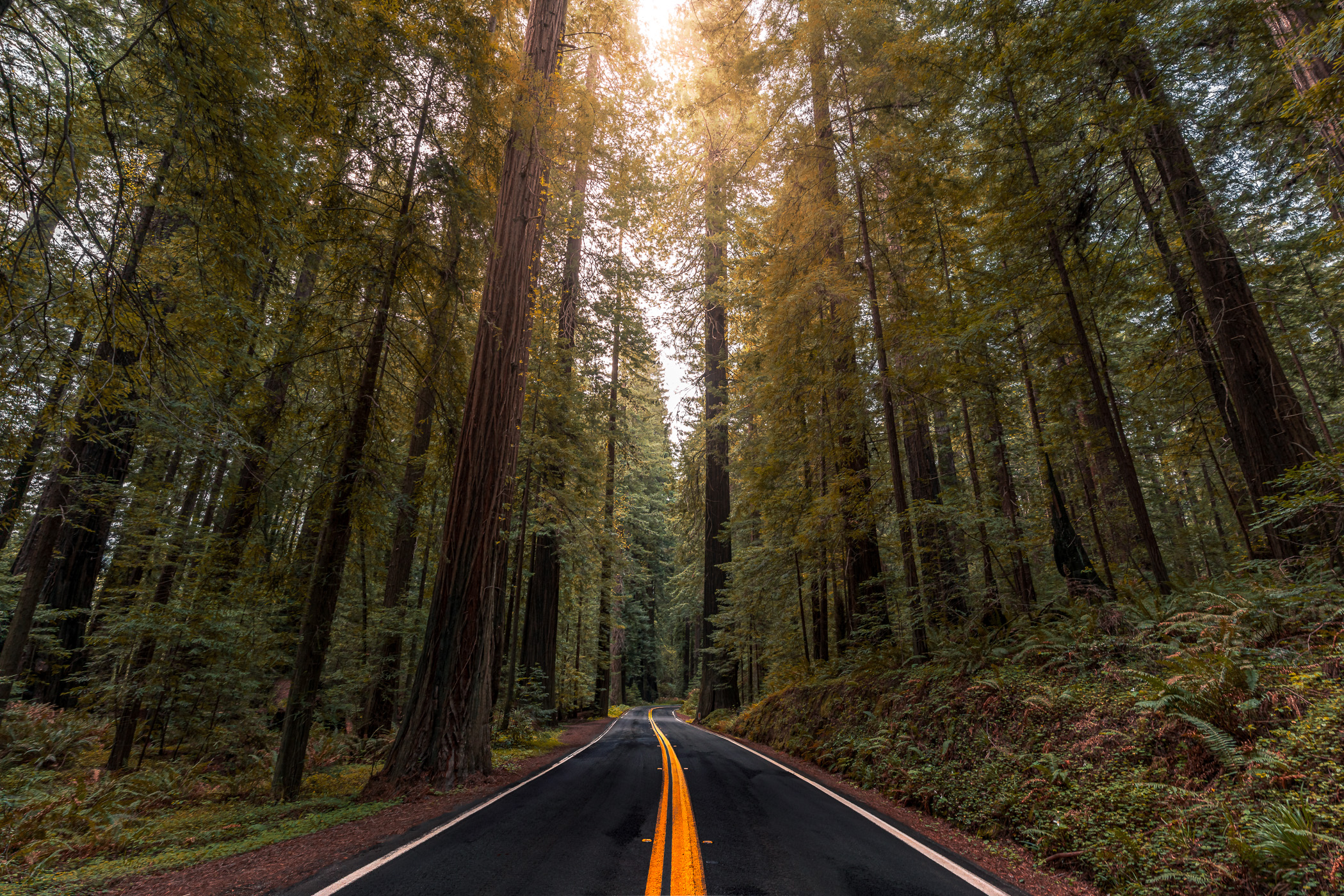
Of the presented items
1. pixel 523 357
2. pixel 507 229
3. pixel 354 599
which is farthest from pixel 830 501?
pixel 354 599

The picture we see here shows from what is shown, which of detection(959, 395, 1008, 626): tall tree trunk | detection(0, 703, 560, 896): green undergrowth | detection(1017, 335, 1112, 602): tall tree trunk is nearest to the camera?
detection(0, 703, 560, 896): green undergrowth

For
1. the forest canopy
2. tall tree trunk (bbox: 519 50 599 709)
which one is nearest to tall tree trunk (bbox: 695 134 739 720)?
the forest canopy

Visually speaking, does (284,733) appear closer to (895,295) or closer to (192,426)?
(192,426)

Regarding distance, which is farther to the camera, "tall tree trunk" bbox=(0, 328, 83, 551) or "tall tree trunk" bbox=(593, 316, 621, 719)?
"tall tree trunk" bbox=(593, 316, 621, 719)

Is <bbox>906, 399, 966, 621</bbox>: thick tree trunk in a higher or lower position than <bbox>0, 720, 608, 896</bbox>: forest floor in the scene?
higher

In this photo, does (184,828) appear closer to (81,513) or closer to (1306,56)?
(81,513)

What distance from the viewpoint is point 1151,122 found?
6.18m

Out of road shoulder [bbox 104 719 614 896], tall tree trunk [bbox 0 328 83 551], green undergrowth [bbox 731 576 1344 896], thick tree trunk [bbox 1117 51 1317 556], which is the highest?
thick tree trunk [bbox 1117 51 1317 556]

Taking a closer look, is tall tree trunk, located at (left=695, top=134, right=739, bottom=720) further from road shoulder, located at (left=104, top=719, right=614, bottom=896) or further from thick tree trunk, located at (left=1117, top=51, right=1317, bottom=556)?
road shoulder, located at (left=104, top=719, right=614, bottom=896)

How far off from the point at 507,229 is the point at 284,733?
8.47 meters

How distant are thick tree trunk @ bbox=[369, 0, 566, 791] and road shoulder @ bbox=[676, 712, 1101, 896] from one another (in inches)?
224

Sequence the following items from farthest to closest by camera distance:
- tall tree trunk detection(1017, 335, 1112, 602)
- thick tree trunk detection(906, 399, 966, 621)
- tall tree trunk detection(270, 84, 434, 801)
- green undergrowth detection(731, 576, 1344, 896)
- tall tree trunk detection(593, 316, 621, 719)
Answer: tall tree trunk detection(593, 316, 621, 719)
thick tree trunk detection(906, 399, 966, 621)
tall tree trunk detection(1017, 335, 1112, 602)
tall tree trunk detection(270, 84, 434, 801)
green undergrowth detection(731, 576, 1344, 896)

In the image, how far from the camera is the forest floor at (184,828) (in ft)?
13.4

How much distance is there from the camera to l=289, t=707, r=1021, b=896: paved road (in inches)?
143
